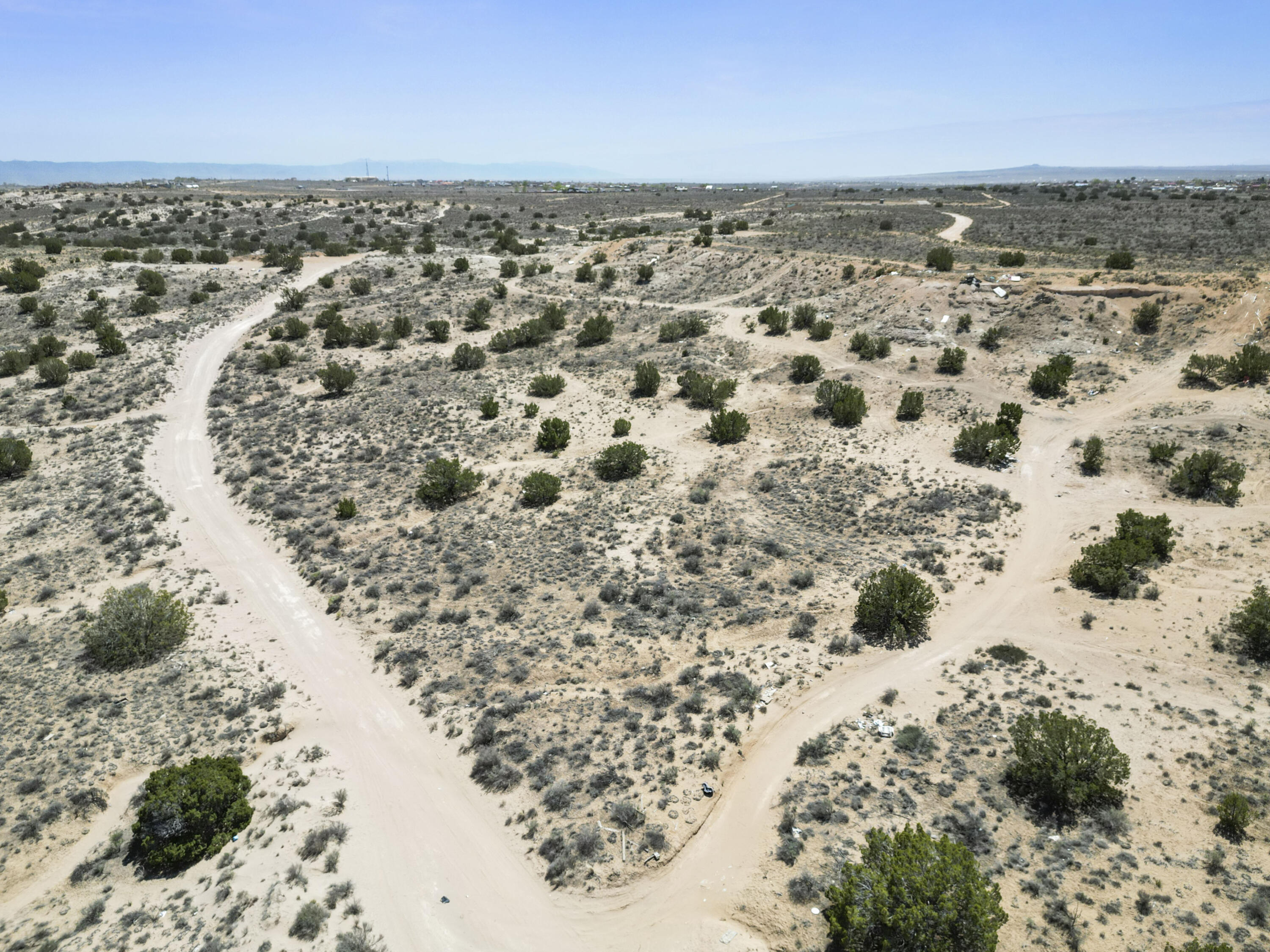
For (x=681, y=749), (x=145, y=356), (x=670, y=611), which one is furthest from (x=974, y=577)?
(x=145, y=356)

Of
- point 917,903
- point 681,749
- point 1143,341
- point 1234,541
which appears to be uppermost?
point 1143,341

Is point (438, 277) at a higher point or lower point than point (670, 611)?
higher

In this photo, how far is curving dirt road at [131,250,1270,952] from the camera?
10.7 meters

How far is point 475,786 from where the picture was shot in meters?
13.3

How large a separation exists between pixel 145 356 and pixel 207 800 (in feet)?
124

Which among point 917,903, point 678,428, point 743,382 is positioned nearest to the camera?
point 917,903

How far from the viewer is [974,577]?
19.4 meters

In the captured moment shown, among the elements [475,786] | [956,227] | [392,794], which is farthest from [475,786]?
[956,227]

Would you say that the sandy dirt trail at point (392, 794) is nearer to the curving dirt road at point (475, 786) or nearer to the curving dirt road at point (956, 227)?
the curving dirt road at point (475, 786)

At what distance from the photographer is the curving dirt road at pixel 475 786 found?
10656mm

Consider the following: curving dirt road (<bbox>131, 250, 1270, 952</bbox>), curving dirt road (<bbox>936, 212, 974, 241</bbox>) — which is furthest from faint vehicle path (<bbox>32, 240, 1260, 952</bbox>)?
curving dirt road (<bbox>936, 212, 974, 241</bbox>)

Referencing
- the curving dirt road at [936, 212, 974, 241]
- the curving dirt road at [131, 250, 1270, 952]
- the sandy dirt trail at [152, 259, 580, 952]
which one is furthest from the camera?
the curving dirt road at [936, 212, 974, 241]

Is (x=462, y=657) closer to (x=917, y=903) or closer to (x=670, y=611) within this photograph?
(x=670, y=611)

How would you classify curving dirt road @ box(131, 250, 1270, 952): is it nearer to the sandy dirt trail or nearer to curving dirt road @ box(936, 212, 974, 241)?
the sandy dirt trail
